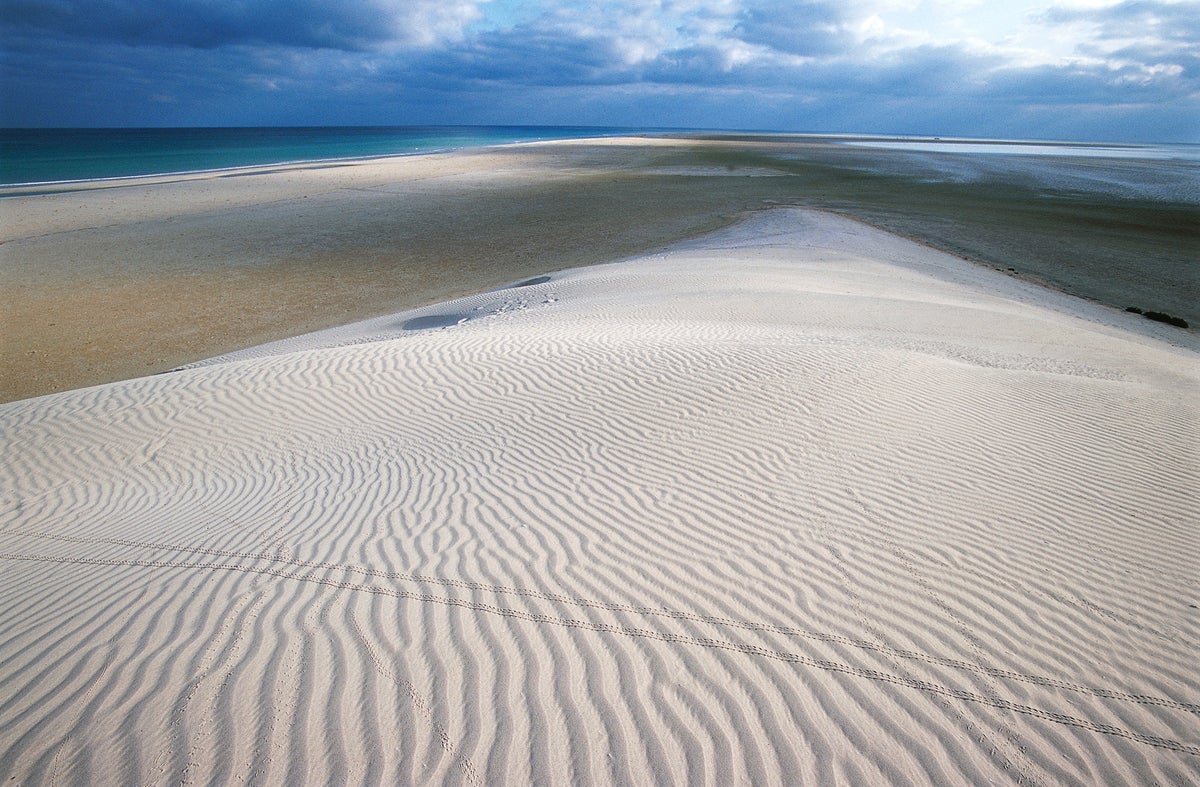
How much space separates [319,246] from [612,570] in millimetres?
18783

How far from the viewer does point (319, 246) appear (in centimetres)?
1941

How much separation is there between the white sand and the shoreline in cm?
492

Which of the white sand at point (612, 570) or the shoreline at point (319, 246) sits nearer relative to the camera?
the white sand at point (612, 570)

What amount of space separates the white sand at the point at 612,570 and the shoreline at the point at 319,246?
16.2ft

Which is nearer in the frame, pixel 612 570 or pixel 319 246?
pixel 612 570

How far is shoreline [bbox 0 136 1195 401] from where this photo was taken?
480 inches

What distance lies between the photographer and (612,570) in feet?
12.9

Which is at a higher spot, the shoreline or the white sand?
the white sand

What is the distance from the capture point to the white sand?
106 inches

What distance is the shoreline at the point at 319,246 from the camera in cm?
1219

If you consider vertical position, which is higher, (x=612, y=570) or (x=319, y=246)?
(x=612, y=570)

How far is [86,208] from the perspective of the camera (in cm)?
2667

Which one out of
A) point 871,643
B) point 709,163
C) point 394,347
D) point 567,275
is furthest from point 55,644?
point 709,163

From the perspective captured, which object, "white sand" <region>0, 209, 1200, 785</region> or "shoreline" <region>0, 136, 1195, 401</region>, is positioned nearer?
"white sand" <region>0, 209, 1200, 785</region>
